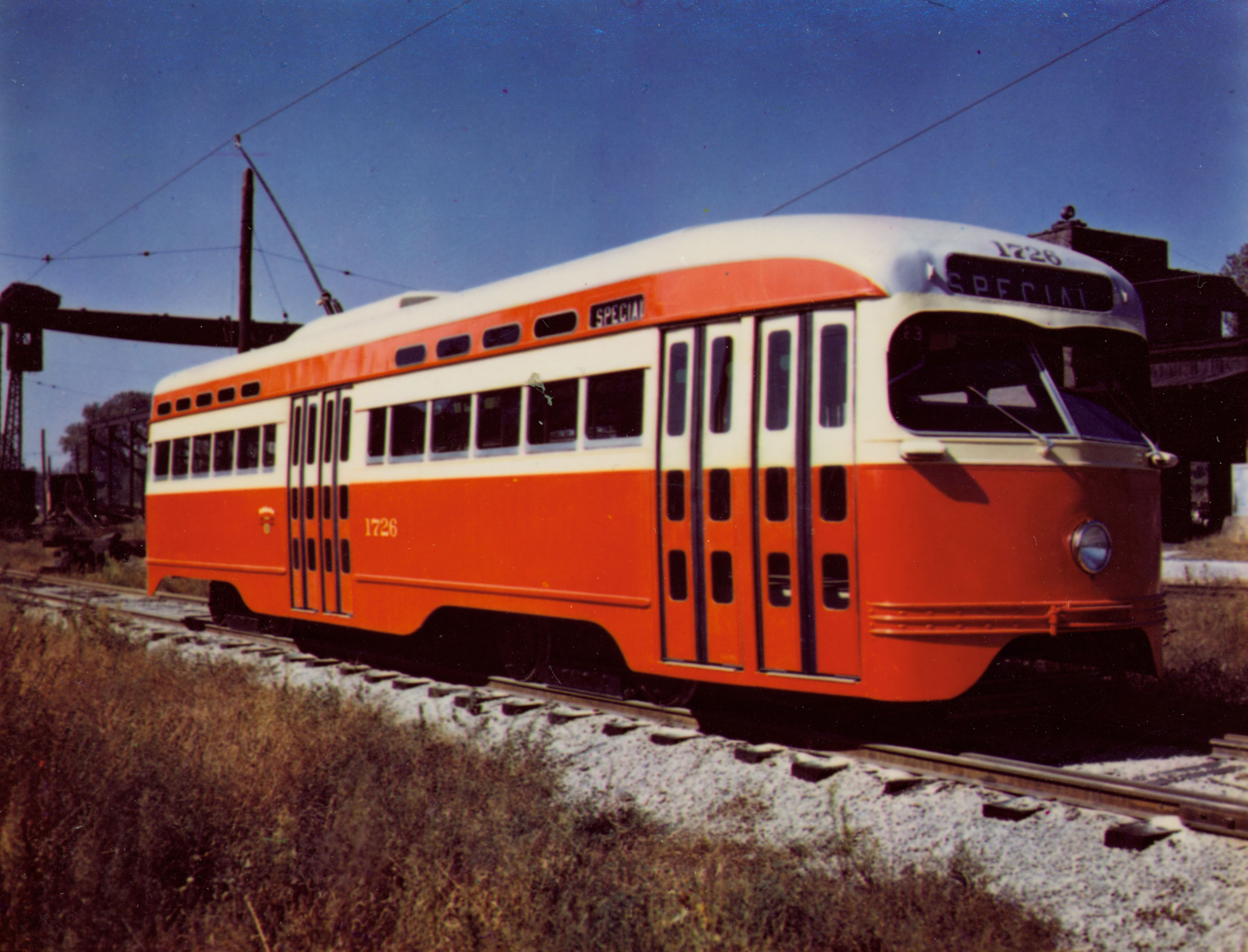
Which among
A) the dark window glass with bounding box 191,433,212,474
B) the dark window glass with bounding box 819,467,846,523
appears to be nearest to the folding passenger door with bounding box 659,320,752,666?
the dark window glass with bounding box 819,467,846,523

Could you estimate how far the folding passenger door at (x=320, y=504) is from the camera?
9820mm

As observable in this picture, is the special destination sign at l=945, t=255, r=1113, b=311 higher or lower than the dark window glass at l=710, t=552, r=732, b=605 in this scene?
higher

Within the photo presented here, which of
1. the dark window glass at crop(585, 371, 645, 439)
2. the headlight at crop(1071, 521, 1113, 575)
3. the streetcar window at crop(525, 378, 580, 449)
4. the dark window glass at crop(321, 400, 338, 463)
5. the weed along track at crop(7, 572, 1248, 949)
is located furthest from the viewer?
the dark window glass at crop(321, 400, 338, 463)

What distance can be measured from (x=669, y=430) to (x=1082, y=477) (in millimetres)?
2438

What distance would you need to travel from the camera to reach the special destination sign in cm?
594

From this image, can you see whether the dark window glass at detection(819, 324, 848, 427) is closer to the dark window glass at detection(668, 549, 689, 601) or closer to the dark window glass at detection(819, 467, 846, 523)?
the dark window glass at detection(819, 467, 846, 523)

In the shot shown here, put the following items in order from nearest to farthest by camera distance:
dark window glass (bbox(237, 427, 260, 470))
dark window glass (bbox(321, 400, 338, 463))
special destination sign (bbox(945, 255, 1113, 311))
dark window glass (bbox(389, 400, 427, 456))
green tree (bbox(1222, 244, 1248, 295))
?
1. special destination sign (bbox(945, 255, 1113, 311))
2. dark window glass (bbox(389, 400, 427, 456))
3. dark window glass (bbox(321, 400, 338, 463))
4. dark window glass (bbox(237, 427, 260, 470))
5. green tree (bbox(1222, 244, 1248, 295))

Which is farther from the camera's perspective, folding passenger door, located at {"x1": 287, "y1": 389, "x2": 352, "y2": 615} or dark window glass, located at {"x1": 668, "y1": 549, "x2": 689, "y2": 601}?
folding passenger door, located at {"x1": 287, "y1": 389, "x2": 352, "y2": 615}

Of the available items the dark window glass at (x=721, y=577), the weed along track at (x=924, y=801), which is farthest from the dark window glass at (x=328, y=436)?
the dark window glass at (x=721, y=577)

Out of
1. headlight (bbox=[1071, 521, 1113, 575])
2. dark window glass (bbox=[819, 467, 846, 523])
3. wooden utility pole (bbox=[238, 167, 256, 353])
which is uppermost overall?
wooden utility pole (bbox=[238, 167, 256, 353])

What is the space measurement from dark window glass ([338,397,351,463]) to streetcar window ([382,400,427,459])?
2.11 ft

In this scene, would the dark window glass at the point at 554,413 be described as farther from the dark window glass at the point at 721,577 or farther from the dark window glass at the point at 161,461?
the dark window glass at the point at 161,461

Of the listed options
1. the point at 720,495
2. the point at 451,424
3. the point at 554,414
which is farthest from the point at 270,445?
the point at 720,495

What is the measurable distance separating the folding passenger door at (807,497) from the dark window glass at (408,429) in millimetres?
3767
